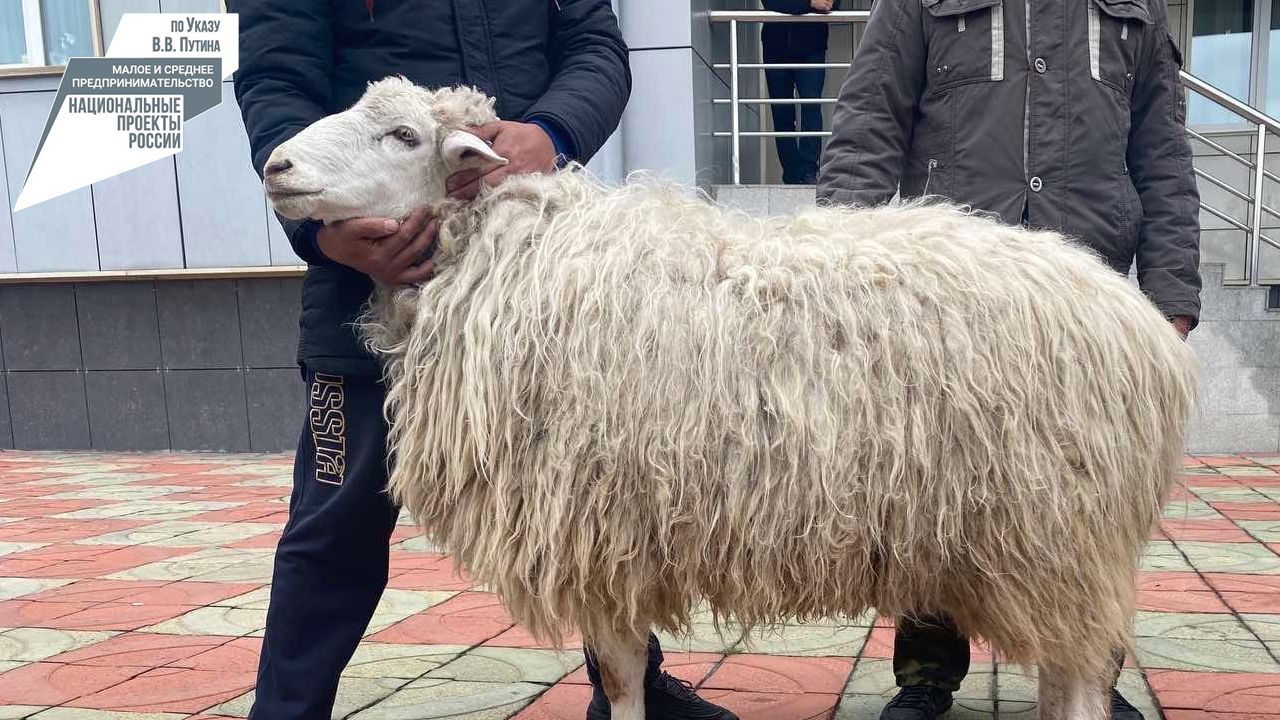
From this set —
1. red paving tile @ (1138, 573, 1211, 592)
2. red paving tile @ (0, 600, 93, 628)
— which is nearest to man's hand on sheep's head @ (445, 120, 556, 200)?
red paving tile @ (0, 600, 93, 628)

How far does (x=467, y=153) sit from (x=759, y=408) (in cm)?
74

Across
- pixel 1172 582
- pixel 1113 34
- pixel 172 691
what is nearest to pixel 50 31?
pixel 172 691

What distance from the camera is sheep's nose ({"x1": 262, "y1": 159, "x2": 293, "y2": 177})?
6.01 feet

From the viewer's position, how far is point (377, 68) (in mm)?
2137

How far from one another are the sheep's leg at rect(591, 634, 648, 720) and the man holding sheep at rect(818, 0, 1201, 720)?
0.66 metres

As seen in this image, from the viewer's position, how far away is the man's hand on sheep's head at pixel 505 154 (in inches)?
80.0

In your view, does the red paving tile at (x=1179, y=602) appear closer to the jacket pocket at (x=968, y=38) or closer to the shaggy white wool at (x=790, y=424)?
the shaggy white wool at (x=790, y=424)

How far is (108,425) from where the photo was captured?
26.0 feet

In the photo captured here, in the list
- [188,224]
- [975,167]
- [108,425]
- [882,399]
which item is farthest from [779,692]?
[108,425]

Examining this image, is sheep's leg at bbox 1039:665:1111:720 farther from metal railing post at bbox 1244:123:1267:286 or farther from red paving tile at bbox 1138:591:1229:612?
metal railing post at bbox 1244:123:1267:286

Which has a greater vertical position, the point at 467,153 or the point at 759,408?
the point at 467,153

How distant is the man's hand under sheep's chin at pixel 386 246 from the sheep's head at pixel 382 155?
0.04 metres

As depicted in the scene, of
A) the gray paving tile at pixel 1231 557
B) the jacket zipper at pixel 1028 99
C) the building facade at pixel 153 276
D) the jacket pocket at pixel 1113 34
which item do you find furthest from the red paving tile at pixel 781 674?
the building facade at pixel 153 276

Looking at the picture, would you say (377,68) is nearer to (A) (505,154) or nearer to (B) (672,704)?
(A) (505,154)
